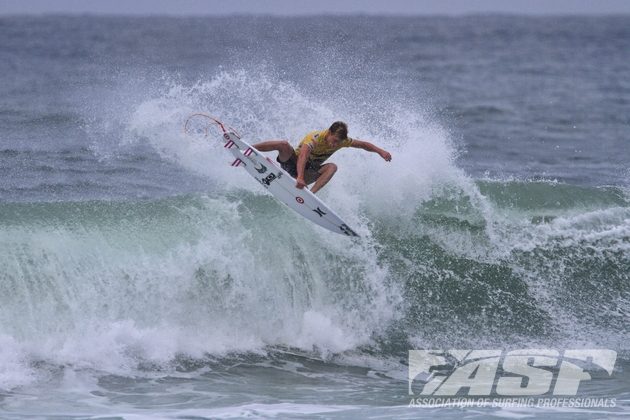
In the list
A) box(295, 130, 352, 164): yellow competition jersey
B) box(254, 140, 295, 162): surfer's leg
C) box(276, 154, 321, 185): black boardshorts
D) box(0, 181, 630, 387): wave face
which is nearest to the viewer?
box(0, 181, 630, 387): wave face

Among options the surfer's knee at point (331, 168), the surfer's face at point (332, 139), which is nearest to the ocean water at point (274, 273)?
the surfer's knee at point (331, 168)

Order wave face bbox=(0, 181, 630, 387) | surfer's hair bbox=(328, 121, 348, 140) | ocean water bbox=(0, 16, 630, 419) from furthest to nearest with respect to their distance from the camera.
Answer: surfer's hair bbox=(328, 121, 348, 140)
wave face bbox=(0, 181, 630, 387)
ocean water bbox=(0, 16, 630, 419)

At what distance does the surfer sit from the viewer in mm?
11133

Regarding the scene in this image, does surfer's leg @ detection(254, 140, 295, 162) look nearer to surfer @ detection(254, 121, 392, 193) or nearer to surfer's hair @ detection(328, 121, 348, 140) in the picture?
surfer @ detection(254, 121, 392, 193)

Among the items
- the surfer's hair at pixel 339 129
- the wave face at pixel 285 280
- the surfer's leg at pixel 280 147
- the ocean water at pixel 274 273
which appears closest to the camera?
the ocean water at pixel 274 273

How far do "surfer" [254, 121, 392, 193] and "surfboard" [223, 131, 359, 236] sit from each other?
0.43 feet

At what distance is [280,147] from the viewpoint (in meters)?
11.5

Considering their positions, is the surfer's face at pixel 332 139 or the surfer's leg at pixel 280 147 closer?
the surfer's face at pixel 332 139

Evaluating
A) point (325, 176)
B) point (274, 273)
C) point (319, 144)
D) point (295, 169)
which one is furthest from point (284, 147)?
point (274, 273)

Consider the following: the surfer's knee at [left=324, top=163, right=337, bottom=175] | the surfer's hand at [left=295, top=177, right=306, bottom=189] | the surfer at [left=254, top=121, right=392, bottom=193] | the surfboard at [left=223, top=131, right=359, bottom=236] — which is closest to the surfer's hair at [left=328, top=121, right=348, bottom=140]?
the surfer at [left=254, top=121, right=392, bottom=193]

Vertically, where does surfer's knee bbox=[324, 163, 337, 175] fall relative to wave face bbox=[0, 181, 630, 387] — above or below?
above

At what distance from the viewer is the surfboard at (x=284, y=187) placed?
11531 mm

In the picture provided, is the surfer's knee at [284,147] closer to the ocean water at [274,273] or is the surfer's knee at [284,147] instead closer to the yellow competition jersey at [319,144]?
the yellow competition jersey at [319,144]

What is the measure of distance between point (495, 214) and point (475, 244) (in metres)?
0.86
